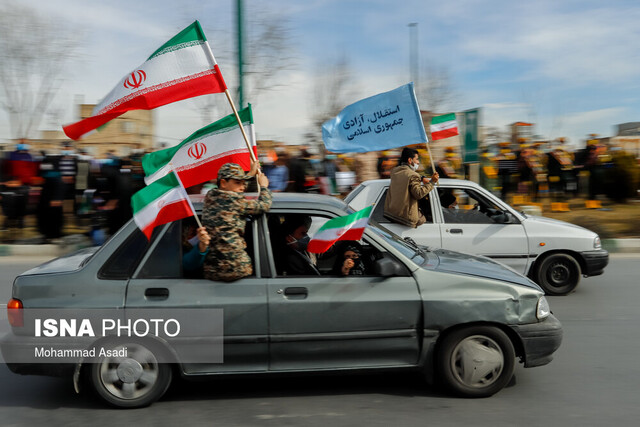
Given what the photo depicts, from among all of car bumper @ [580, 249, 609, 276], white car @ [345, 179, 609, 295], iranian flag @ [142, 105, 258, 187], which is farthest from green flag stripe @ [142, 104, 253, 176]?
car bumper @ [580, 249, 609, 276]

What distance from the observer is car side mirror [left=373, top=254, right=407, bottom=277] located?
4500mm

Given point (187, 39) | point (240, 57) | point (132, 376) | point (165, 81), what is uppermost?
point (240, 57)

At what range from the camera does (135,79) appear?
203 inches

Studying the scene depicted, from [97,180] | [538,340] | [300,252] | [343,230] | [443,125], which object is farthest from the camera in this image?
[97,180]

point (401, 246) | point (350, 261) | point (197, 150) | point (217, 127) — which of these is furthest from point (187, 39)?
point (401, 246)

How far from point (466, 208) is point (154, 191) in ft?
16.2

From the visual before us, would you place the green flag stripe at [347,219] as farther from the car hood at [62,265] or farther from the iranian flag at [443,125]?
the iranian flag at [443,125]

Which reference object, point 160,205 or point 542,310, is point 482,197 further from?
point 160,205

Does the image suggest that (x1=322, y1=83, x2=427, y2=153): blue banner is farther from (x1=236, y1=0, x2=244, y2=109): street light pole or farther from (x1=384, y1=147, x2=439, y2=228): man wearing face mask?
(x1=236, y1=0, x2=244, y2=109): street light pole

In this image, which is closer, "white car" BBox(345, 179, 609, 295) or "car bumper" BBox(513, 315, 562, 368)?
"car bumper" BBox(513, 315, 562, 368)

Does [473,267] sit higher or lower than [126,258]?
lower

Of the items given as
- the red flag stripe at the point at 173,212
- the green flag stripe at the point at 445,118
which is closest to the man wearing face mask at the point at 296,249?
the red flag stripe at the point at 173,212

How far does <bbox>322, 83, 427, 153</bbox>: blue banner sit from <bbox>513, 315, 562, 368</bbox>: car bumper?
2.69 meters

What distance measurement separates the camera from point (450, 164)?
15.5 meters
